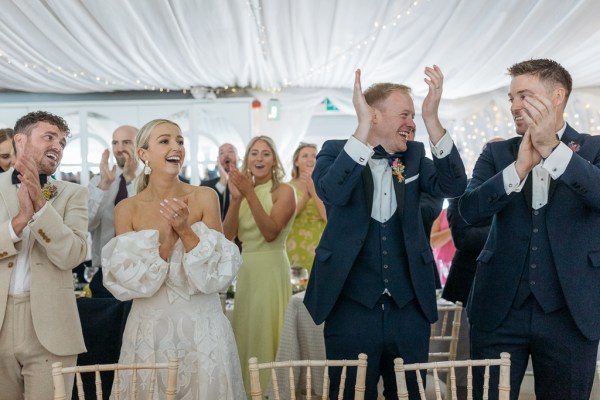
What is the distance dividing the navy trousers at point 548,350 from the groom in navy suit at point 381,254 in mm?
321

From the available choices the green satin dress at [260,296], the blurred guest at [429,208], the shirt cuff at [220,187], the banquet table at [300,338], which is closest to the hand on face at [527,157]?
the blurred guest at [429,208]

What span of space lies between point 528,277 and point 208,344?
49.8 inches

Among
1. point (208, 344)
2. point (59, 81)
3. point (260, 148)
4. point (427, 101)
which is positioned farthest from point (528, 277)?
point (59, 81)

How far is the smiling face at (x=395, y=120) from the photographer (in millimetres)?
2660

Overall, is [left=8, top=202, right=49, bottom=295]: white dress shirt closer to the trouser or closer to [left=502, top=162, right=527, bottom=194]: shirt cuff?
the trouser

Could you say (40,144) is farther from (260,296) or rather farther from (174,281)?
(260,296)

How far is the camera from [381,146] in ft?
8.84

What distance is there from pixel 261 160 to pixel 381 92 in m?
1.85

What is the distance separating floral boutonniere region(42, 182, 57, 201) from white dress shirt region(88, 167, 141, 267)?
149 centimetres

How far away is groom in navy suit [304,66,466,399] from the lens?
2.59m

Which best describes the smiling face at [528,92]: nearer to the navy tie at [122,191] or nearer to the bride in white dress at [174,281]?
the bride in white dress at [174,281]

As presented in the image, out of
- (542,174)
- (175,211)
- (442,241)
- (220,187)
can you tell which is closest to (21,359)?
(175,211)

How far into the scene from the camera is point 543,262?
8.02 ft

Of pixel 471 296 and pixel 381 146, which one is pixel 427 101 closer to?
pixel 381 146
